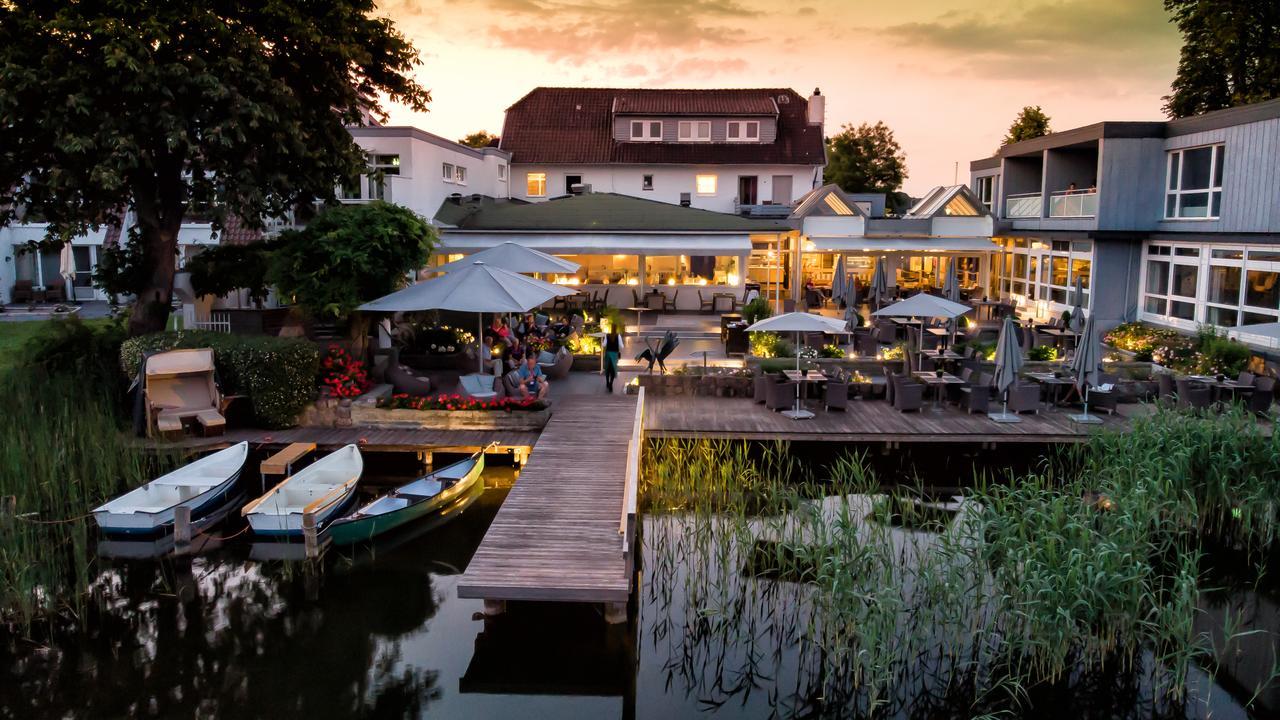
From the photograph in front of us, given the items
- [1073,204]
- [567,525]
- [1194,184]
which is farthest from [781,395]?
[1073,204]

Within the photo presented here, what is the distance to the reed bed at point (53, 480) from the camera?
32.7 feet

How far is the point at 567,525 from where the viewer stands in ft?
36.0

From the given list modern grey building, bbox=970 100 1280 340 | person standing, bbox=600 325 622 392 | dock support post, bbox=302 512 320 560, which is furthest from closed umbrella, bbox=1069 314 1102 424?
dock support post, bbox=302 512 320 560

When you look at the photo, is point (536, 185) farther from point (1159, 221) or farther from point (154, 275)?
point (1159, 221)

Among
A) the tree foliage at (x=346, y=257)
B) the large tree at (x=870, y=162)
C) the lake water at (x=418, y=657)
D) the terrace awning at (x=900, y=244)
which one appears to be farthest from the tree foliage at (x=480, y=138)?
the lake water at (x=418, y=657)

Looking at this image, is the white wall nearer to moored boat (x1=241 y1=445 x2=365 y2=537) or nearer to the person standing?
the person standing

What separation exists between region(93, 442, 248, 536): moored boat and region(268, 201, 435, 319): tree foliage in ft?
11.7

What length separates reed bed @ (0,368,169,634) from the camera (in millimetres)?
9969

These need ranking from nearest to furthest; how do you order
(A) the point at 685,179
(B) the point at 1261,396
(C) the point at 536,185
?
(B) the point at 1261,396
(A) the point at 685,179
(C) the point at 536,185

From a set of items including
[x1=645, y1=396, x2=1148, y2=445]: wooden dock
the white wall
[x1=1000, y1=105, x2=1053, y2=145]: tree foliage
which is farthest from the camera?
[x1=1000, y1=105, x2=1053, y2=145]: tree foliage

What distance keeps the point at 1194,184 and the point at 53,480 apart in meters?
23.8

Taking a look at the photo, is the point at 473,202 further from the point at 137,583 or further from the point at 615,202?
the point at 137,583

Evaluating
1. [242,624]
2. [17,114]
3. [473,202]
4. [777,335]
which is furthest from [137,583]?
[473,202]

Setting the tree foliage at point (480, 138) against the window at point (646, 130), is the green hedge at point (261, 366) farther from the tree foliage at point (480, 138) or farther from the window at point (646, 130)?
the tree foliage at point (480, 138)
